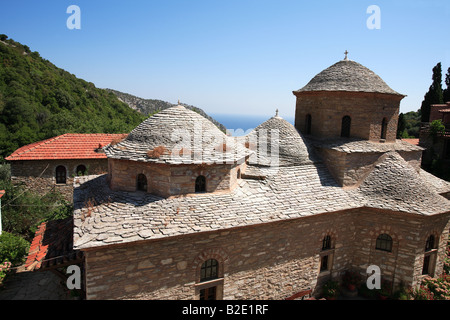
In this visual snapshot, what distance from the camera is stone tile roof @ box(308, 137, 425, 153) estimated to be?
12.2 metres

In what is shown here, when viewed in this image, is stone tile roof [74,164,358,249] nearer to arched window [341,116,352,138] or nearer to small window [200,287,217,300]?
small window [200,287,217,300]

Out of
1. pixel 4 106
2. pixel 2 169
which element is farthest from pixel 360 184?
pixel 4 106

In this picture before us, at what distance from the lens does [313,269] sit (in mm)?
10688

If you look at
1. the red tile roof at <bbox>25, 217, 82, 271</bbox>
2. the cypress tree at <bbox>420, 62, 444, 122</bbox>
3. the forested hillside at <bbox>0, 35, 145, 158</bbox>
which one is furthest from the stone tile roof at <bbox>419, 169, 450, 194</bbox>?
the forested hillside at <bbox>0, 35, 145, 158</bbox>

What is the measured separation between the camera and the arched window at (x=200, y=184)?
9351mm

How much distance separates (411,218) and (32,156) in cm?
2058

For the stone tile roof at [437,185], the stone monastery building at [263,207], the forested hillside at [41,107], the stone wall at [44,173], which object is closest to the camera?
the stone monastery building at [263,207]

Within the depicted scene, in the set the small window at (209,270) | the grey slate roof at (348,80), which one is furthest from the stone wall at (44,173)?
the grey slate roof at (348,80)

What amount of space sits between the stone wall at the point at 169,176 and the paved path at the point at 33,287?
4816 millimetres

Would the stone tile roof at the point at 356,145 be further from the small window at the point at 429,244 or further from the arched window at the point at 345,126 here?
the small window at the point at 429,244

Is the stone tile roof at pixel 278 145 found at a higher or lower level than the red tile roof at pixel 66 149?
higher

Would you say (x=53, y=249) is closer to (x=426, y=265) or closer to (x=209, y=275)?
(x=209, y=275)

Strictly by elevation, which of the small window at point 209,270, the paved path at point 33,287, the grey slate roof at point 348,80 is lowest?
the paved path at point 33,287
